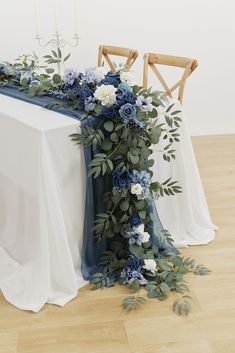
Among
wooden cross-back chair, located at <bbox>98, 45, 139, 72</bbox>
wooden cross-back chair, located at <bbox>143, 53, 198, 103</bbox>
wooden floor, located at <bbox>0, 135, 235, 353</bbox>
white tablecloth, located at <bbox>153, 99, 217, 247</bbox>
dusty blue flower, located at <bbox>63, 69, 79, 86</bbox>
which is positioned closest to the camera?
wooden floor, located at <bbox>0, 135, 235, 353</bbox>

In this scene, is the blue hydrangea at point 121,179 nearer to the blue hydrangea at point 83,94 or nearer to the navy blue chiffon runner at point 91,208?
the navy blue chiffon runner at point 91,208

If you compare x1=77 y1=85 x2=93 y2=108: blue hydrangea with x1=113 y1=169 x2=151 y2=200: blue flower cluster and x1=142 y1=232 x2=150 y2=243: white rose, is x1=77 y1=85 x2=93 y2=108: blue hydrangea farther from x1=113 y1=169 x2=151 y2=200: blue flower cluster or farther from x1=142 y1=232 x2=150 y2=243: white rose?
x1=142 y1=232 x2=150 y2=243: white rose

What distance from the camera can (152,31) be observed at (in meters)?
3.59

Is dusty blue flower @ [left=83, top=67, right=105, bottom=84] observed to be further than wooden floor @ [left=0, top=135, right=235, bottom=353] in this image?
Yes

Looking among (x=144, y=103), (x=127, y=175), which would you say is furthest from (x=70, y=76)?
(x=127, y=175)

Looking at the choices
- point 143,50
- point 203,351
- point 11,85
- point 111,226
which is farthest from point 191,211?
point 143,50

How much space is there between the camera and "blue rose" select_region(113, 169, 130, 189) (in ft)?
5.69

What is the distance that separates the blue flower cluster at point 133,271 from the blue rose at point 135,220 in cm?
15

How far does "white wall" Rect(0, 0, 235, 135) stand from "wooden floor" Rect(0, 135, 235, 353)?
227cm

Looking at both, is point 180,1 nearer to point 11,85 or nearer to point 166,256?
point 11,85

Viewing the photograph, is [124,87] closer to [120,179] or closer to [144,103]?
[144,103]

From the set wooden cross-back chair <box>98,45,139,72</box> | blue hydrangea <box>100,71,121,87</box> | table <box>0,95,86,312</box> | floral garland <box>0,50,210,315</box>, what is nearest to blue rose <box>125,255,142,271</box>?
floral garland <box>0,50,210,315</box>

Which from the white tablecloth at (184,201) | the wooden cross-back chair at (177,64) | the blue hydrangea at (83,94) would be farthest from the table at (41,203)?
the wooden cross-back chair at (177,64)

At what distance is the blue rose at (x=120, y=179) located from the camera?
1734mm
